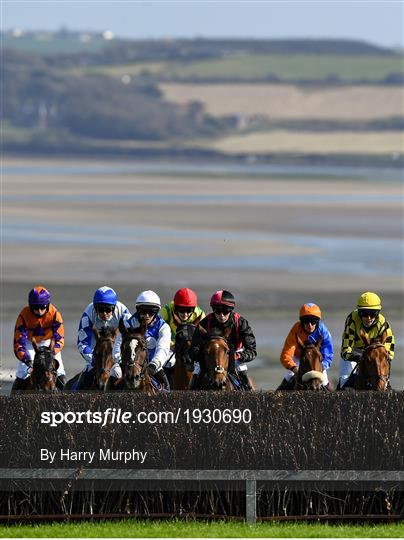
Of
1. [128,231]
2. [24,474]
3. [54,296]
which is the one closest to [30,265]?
[54,296]

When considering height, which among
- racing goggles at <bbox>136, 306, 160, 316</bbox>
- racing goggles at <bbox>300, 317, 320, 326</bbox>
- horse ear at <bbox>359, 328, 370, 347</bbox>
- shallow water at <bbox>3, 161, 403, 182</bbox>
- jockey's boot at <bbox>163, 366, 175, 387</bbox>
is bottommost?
jockey's boot at <bbox>163, 366, 175, 387</bbox>

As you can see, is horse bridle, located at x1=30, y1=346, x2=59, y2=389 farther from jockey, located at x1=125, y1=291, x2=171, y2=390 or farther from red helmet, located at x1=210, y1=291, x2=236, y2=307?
red helmet, located at x1=210, y1=291, x2=236, y2=307

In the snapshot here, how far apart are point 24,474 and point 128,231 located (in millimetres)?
57172

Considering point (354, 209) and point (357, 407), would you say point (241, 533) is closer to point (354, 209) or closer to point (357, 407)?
point (357, 407)

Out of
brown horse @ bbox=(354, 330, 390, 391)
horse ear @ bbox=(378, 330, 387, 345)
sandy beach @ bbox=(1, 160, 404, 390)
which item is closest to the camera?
brown horse @ bbox=(354, 330, 390, 391)

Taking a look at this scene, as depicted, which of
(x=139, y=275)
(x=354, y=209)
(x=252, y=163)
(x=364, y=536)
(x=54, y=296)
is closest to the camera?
(x=364, y=536)

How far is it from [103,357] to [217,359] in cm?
122

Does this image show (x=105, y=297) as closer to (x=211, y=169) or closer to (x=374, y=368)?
(x=374, y=368)

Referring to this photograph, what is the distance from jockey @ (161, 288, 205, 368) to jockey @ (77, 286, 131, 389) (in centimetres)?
93

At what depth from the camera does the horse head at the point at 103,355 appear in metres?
17.3

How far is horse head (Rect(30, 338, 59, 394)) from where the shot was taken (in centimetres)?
1723

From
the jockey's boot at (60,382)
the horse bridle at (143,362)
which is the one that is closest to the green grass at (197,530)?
the horse bridle at (143,362)

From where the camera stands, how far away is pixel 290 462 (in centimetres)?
1598

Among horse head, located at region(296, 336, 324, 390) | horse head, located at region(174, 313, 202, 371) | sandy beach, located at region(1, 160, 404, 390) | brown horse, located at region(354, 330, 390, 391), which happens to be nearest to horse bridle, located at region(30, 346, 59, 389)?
horse head, located at region(174, 313, 202, 371)
